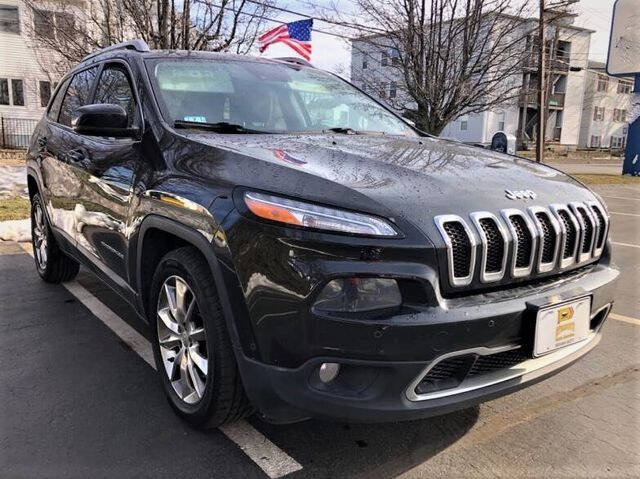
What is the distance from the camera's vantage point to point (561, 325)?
2.35m

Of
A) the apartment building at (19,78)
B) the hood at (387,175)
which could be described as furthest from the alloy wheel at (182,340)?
the apartment building at (19,78)

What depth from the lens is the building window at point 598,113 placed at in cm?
5791

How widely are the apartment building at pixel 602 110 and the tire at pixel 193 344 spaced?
198 ft

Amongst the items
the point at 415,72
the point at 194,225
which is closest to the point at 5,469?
the point at 194,225

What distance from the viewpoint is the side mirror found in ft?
9.80

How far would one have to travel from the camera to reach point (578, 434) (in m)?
2.75

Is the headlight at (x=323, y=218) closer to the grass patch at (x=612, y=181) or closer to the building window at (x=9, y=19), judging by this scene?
the grass patch at (x=612, y=181)

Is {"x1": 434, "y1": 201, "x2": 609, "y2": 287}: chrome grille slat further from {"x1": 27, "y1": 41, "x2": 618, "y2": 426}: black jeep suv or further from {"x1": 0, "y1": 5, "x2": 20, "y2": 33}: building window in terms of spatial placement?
{"x1": 0, "y1": 5, "x2": 20, "y2": 33}: building window

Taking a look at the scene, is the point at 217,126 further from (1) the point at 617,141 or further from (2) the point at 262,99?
(1) the point at 617,141

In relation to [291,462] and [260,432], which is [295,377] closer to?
[291,462]

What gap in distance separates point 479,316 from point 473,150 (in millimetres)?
1413

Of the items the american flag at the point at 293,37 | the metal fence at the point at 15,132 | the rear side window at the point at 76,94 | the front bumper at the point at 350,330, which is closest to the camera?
the front bumper at the point at 350,330

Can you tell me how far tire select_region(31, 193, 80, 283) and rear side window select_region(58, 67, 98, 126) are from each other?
0.87 metres

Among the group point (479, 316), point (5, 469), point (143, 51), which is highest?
point (143, 51)
